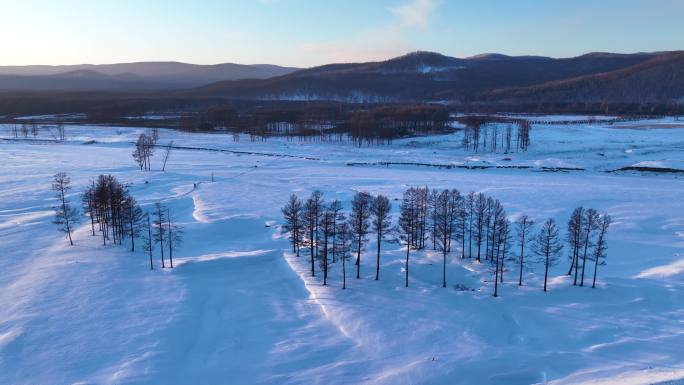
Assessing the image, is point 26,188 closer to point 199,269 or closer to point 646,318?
point 199,269

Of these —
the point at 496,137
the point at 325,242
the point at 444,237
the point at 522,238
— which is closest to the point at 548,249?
the point at 522,238

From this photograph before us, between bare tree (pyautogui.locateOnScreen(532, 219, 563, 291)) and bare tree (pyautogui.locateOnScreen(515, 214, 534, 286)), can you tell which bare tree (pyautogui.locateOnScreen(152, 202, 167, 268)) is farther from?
bare tree (pyautogui.locateOnScreen(532, 219, 563, 291))

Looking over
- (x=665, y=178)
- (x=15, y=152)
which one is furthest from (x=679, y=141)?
(x=15, y=152)

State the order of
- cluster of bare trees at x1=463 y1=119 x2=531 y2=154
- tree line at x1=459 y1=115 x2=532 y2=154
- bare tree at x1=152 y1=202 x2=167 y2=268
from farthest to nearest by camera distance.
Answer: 1. tree line at x1=459 y1=115 x2=532 y2=154
2. cluster of bare trees at x1=463 y1=119 x2=531 y2=154
3. bare tree at x1=152 y1=202 x2=167 y2=268

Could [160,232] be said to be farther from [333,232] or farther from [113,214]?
[333,232]

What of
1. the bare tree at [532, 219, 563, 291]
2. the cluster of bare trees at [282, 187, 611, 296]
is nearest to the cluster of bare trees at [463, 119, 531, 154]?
the cluster of bare trees at [282, 187, 611, 296]

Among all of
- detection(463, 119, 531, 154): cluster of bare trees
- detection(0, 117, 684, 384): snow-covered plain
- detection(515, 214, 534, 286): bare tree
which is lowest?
detection(0, 117, 684, 384): snow-covered plain

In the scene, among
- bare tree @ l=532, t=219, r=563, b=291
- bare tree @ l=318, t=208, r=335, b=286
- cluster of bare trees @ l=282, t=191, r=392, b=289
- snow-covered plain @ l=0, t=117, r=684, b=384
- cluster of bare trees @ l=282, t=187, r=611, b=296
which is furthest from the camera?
cluster of bare trees @ l=282, t=191, r=392, b=289
